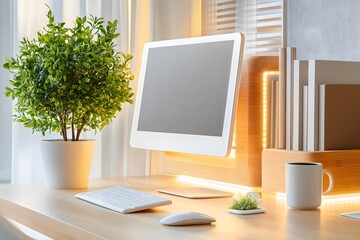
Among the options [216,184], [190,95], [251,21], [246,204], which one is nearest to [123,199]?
[246,204]

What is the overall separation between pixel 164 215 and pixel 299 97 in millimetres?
573

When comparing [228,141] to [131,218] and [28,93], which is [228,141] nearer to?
[131,218]

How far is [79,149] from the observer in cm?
210

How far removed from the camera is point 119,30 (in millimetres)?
2559

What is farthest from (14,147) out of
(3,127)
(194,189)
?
(194,189)

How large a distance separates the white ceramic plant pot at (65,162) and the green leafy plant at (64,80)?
0.23ft

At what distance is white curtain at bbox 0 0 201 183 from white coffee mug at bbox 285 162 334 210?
101 centimetres

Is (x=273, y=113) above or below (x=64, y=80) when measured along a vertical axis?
below

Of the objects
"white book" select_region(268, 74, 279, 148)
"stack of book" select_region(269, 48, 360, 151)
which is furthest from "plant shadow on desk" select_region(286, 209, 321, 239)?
"white book" select_region(268, 74, 279, 148)

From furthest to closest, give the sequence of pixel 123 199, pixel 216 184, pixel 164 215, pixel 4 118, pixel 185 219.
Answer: pixel 4 118 < pixel 216 184 < pixel 123 199 < pixel 164 215 < pixel 185 219

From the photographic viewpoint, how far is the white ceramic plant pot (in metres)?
2.08

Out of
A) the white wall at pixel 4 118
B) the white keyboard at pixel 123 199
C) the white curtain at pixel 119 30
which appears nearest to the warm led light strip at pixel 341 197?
the white keyboard at pixel 123 199

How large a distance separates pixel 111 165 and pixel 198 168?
404mm

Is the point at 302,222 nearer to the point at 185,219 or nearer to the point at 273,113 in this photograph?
the point at 185,219
